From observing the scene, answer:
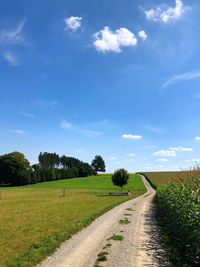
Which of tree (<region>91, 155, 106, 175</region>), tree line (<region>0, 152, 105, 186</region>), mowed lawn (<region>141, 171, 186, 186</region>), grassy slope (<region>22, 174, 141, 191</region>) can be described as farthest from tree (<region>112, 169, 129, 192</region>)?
tree (<region>91, 155, 106, 175</region>)

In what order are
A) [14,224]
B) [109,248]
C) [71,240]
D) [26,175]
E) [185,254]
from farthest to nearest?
[26,175] → [14,224] → [71,240] → [109,248] → [185,254]

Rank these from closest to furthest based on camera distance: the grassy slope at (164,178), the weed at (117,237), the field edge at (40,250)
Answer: the field edge at (40,250) → the weed at (117,237) → the grassy slope at (164,178)

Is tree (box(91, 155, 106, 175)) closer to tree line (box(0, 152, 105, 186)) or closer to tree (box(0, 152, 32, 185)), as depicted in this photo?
tree line (box(0, 152, 105, 186))

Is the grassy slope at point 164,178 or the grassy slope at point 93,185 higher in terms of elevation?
the grassy slope at point 164,178

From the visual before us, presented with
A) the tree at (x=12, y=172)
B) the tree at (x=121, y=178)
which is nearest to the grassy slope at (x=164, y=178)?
the tree at (x=121, y=178)

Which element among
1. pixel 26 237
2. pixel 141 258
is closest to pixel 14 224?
pixel 26 237

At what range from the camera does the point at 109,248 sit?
856 centimetres

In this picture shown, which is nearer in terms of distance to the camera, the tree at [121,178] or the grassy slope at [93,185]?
the tree at [121,178]

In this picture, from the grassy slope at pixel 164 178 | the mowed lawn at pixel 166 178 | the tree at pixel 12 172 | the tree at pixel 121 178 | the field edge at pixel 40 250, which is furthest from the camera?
the tree at pixel 12 172

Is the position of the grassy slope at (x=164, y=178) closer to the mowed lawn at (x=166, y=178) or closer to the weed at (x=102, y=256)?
the mowed lawn at (x=166, y=178)

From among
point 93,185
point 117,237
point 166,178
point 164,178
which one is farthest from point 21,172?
point 117,237

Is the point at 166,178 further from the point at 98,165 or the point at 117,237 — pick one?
the point at 98,165

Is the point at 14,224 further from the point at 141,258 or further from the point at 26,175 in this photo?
the point at 26,175

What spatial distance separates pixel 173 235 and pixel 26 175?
74.2m
